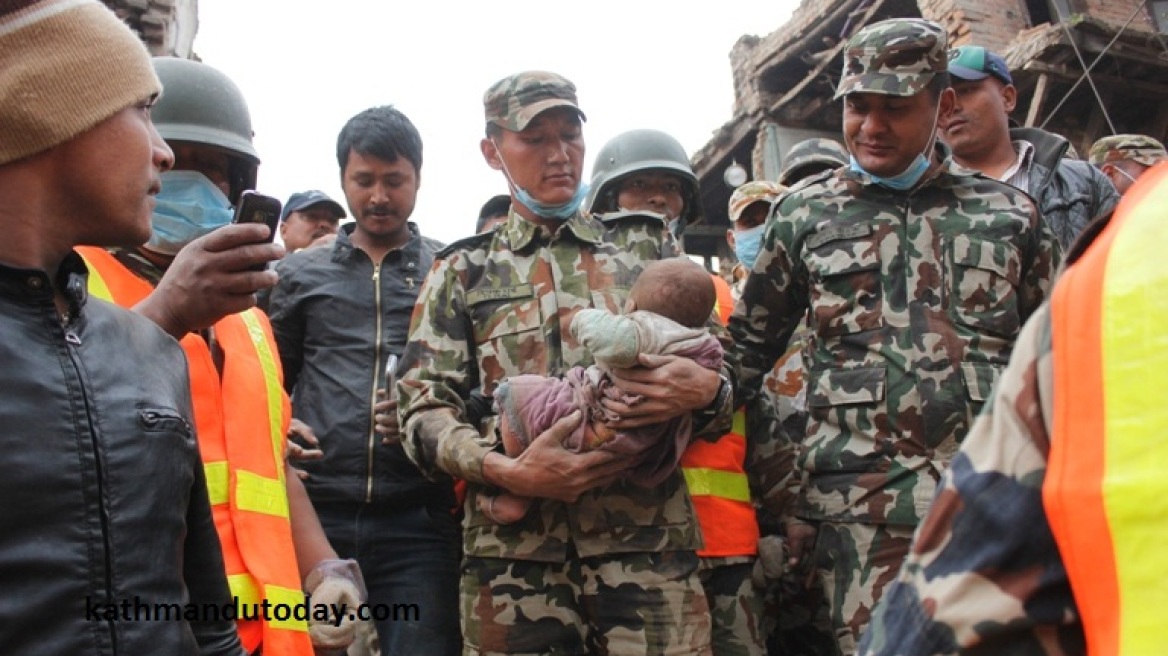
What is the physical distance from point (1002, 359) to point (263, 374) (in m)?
2.21

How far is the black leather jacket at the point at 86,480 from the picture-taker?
129cm

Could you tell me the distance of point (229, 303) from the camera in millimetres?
2084

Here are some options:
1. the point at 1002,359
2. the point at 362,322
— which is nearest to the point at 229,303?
the point at 362,322

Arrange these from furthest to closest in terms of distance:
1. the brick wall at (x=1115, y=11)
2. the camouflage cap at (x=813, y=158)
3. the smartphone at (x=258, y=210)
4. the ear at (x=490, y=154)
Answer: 1. the brick wall at (x=1115, y=11)
2. the camouflage cap at (x=813, y=158)
3. the ear at (x=490, y=154)
4. the smartphone at (x=258, y=210)

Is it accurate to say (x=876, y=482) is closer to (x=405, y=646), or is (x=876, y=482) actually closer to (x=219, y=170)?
(x=405, y=646)

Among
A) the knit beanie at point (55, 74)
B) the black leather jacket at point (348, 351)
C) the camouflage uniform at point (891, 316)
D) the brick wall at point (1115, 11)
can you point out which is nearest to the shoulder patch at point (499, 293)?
the black leather jacket at point (348, 351)

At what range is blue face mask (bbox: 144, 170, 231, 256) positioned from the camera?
2402mm

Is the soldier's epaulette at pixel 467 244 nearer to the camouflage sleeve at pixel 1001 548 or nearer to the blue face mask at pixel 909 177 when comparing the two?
the blue face mask at pixel 909 177

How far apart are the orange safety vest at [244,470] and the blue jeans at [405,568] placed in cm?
79

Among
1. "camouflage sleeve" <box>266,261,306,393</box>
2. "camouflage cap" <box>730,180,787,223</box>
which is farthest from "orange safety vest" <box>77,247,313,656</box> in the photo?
"camouflage cap" <box>730,180,787,223</box>

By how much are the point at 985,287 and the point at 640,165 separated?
2.04 meters

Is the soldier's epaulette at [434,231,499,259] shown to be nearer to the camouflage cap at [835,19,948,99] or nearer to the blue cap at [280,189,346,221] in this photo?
the camouflage cap at [835,19,948,99]

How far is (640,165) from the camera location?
174 inches

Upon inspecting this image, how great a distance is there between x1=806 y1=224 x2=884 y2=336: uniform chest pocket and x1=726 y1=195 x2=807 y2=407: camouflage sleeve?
158mm
